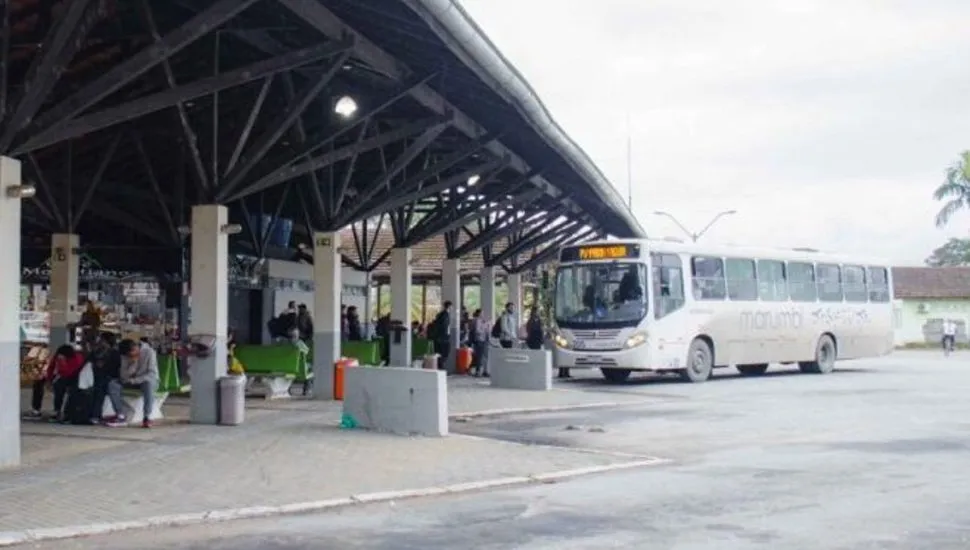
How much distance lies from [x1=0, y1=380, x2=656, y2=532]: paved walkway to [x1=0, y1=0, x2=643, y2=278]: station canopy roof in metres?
3.42

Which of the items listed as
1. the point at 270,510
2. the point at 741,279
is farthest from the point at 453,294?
the point at 270,510

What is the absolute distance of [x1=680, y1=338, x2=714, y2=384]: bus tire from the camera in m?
25.7

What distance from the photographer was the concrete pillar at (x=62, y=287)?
2217 centimetres

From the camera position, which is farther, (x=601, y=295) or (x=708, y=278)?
(x=708, y=278)

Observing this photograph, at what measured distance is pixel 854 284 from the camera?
30.8 meters

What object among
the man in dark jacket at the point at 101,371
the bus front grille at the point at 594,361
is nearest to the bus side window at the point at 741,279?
the bus front grille at the point at 594,361

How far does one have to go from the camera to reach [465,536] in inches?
320

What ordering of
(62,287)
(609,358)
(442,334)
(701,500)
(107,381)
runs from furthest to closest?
1. (442,334)
2. (609,358)
3. (62,287)
4. (107,381)
5. (701,500)

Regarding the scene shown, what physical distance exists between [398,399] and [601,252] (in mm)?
11339

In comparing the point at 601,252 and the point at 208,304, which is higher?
the point at 601,252

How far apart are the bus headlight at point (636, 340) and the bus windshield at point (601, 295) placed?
269mm

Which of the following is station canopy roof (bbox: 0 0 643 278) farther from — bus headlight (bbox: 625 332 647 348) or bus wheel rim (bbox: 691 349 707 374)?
bus wheel rim (bbox: 691 349 707 374)

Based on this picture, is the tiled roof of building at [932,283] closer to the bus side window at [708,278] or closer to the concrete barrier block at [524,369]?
the bus side window at [708,278]

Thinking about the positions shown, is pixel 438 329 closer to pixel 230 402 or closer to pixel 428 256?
pixel 230 402
